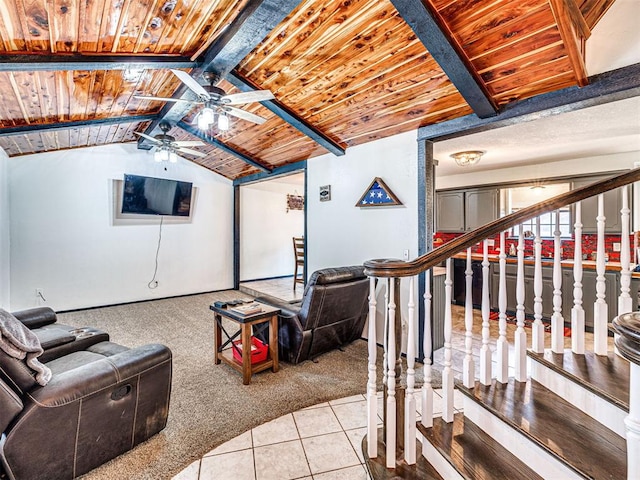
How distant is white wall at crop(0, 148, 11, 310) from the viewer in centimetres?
420

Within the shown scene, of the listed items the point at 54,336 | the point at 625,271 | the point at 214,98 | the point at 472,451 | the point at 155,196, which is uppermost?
the point at 214,98

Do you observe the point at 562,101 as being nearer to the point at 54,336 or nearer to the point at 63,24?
the point at 63,24

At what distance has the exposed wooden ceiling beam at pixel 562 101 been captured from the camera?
206 centimetres

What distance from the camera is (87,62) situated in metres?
2.46

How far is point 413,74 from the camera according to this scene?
257 centimetres

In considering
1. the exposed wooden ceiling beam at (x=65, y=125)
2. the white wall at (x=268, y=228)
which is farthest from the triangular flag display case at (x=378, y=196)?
the white wall at (x=268, y=228)

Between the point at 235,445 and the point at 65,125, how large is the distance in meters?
4.12

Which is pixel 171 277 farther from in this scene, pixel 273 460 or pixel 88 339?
pixel 273 460

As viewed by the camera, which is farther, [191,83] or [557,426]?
[191,83]

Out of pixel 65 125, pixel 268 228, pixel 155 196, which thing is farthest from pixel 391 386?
pixel 268 228

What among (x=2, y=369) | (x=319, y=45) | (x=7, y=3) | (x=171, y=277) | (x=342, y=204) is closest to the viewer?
(x=2, y=369)

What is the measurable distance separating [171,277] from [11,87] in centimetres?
391

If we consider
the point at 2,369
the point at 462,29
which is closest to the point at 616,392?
the point at 462,29

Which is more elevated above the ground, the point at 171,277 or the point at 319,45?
the point at 319,45
